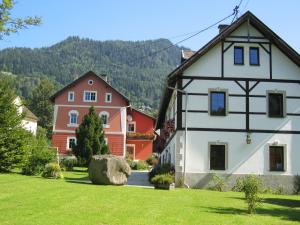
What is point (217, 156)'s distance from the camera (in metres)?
25.6

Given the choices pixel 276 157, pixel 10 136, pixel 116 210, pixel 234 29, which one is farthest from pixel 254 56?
pixel 116 210

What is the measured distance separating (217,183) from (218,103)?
4674 millimetres

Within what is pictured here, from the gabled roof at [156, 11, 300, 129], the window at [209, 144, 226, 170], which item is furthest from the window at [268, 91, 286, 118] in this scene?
the window at [209, 144, 226, 170]

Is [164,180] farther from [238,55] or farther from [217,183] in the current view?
[238,55]

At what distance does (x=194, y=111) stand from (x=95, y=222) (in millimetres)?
15618

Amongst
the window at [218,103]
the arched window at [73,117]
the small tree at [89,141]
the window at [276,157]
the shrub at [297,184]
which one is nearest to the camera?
the shrub at [297,184]

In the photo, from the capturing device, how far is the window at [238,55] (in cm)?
2647

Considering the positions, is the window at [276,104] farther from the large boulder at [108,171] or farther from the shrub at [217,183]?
the large boulder at [108,171]

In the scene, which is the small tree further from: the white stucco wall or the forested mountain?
the forested mountain

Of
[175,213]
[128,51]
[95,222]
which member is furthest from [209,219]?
[128,51]

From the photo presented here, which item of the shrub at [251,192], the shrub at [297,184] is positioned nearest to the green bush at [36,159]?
the shrub at [297,184]

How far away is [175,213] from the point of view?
13.2m

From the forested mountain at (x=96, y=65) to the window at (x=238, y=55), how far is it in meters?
115

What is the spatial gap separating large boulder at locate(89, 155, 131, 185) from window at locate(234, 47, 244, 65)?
917 centimetres
